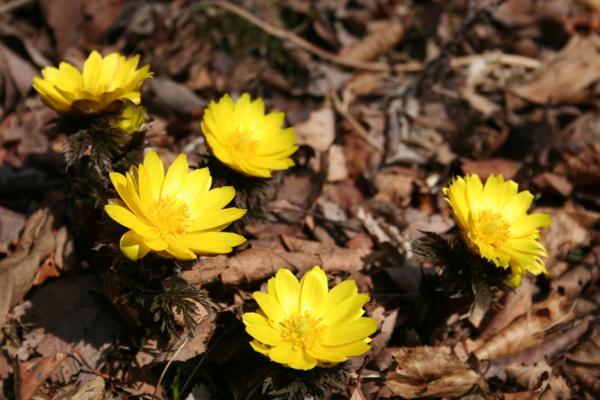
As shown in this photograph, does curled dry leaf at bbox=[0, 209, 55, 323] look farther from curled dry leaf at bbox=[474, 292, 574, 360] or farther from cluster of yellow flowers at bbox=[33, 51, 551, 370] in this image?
curled dry leaf at bbox=[474, 292, 574, 360]

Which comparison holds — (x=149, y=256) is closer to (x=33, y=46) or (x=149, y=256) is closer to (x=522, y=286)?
(x=522, y=286)

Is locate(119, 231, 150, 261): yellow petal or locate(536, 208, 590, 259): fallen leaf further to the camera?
locate(536, 208, 590, 259): fallen leaf

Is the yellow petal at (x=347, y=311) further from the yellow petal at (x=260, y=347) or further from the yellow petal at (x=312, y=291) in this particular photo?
the yellow petal at (x=260, y=347)

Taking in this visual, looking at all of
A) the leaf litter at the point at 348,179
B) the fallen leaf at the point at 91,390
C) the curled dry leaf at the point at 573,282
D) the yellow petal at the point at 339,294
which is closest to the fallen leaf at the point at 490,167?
the leaf litter at the point at 348,179

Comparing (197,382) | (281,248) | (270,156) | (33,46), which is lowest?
(197,382)

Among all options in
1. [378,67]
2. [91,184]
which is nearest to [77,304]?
[91,184]

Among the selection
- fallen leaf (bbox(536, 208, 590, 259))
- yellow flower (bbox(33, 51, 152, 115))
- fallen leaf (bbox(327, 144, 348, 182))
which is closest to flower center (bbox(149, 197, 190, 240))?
yellow flower (bbox(33, 51, 152, 115))
